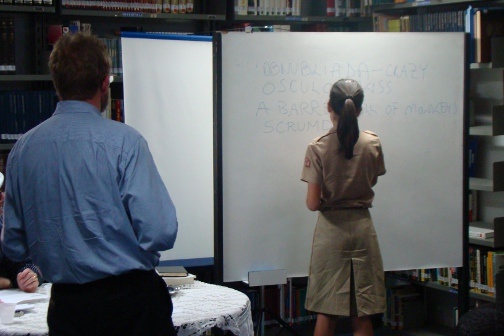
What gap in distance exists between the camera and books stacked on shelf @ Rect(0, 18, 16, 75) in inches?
162

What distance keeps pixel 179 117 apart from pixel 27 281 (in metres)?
1.07

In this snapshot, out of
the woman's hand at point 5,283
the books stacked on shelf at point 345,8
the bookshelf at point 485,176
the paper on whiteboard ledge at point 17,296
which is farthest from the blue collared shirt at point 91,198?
the books stacked on shelf at point 345,8

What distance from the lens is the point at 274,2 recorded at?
478 cm

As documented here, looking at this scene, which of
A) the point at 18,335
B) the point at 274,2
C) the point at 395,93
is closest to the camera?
the point at 18,335

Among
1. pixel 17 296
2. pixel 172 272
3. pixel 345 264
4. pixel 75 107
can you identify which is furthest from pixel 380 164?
pixel 75 107

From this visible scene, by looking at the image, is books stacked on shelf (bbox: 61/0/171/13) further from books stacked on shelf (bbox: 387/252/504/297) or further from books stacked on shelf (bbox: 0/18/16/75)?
books stacked on shelf (bbox: 387/252/504/297)

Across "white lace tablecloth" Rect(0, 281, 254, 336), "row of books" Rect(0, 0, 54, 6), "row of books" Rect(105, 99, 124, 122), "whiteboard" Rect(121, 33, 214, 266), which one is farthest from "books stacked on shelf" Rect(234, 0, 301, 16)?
"white lace tablecloth" Rect(0, 281, 254, 336)

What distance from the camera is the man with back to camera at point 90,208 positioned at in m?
1.82

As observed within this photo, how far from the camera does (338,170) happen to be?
10.3 feet

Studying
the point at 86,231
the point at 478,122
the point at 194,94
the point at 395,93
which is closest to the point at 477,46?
the point at 478,122

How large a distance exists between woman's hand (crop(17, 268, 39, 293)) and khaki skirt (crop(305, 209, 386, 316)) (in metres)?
1.17

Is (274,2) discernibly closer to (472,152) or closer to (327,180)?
(472,152)

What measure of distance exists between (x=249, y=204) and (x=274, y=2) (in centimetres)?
201

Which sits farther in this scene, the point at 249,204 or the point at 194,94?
the point at 194,94
